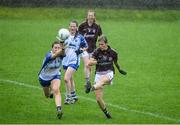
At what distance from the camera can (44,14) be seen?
49.9 m

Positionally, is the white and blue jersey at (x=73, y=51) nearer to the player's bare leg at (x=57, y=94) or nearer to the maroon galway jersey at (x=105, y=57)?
the player's bare leg at (x=57, y=94)

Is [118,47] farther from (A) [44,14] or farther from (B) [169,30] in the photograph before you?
(A) [44,14]

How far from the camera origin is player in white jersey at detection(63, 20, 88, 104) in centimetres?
2212

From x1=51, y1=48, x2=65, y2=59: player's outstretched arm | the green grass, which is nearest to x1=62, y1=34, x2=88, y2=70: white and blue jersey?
the green grass

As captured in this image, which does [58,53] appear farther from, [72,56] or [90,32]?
[90,32]

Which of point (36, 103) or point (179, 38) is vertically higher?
point (36, 103)

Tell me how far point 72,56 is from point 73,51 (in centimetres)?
22

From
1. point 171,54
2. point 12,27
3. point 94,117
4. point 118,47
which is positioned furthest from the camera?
point 12,27

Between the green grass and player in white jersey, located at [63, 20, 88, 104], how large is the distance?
1.68 ft

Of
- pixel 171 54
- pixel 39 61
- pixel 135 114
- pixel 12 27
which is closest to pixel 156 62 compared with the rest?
pixel 171 54

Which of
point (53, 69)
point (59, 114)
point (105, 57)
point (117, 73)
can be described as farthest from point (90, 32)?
point (59, 114)

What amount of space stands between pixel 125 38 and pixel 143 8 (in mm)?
10015

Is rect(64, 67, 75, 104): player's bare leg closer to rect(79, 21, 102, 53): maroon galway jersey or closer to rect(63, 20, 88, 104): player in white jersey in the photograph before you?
rect(63, 20, 88, 104): player in white jersey

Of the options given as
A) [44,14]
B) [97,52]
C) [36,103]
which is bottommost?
[44,14]
